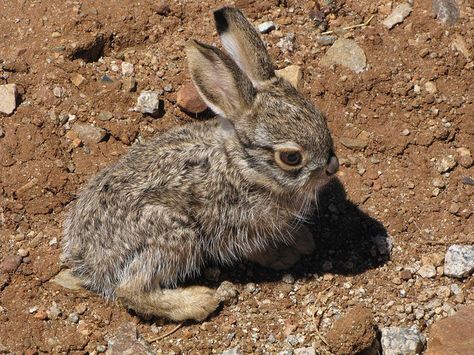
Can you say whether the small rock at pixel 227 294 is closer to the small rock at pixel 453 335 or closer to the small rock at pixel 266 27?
the small rock at pixel 453 335

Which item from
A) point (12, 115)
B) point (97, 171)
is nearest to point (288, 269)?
point (97, 171)

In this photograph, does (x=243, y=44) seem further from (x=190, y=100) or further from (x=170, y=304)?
(x=170, y=304)

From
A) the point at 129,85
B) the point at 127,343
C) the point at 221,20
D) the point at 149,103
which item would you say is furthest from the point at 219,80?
the point at 127,343

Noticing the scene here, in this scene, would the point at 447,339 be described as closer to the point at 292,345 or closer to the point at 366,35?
the point at 292,345

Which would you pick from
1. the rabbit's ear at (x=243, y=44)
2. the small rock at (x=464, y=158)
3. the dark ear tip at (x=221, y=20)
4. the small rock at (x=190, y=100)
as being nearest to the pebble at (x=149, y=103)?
the small rock at (x=190, y=100)

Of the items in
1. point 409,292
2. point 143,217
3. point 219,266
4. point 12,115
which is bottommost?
point 409,292

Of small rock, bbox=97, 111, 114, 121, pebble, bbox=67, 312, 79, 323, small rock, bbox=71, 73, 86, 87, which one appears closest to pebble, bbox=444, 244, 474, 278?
pebble, bbox=67, 312, 79, 323
